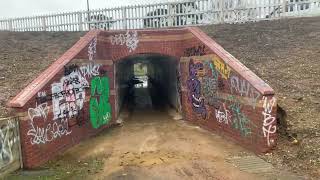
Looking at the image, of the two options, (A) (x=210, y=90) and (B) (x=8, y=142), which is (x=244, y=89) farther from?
(B) (x=8, y=142)

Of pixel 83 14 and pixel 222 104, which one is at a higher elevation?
pixel 83 14

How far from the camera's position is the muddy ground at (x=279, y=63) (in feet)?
29.7

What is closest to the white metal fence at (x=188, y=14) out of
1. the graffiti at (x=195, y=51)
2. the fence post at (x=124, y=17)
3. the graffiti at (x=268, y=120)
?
the fence post at (x=124, y=17)

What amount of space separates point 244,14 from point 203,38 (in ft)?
15.1

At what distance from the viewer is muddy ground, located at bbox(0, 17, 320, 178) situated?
9.05 metres

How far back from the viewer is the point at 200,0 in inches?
683

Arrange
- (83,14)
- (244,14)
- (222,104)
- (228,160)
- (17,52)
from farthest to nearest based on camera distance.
Result: 1. (83,14)
2. (244,14)
3. (17,52)
4. (222,104)
5. (228,160)

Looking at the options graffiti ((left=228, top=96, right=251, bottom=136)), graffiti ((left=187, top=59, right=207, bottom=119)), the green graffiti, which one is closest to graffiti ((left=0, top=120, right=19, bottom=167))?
the green graffiti

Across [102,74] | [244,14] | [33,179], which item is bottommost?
[33,179]

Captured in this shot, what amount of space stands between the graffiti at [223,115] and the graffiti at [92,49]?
4701 mm

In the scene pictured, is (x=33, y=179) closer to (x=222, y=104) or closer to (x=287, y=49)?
(x=222, y=104)

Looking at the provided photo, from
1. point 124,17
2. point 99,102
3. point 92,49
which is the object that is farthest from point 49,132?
point 124,17

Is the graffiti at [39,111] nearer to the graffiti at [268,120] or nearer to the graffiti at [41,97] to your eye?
the graffiti at [41,97]

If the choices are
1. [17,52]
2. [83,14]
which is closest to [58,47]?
[17,52]
